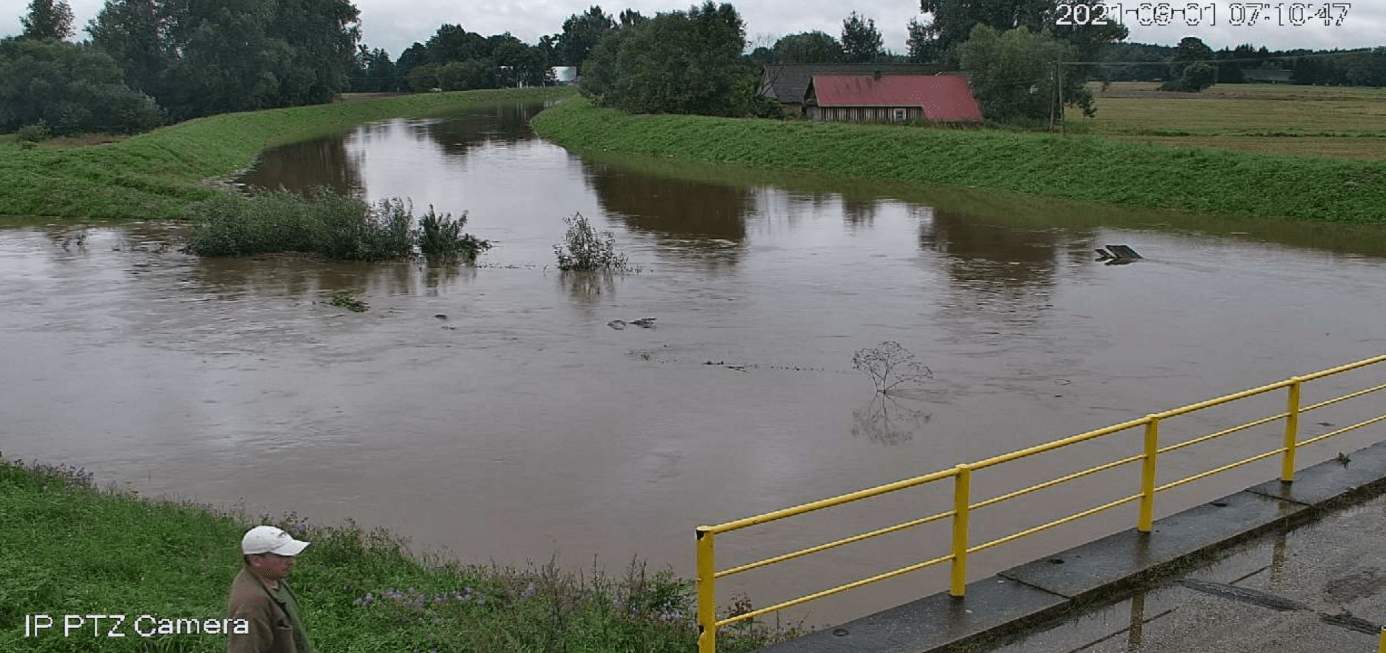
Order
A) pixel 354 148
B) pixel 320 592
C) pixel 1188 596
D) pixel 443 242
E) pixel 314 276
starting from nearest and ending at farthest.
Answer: pixel 1188 596 → pixel 320 592 → pixel 314 276 → pixel 443 242 → pixel 354 148

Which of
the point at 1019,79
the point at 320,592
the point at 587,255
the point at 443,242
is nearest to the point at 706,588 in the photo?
the point at 320,592

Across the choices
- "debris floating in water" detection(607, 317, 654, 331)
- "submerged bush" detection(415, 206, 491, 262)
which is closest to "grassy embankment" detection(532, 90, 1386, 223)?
"submerged bush" detection(415, 206, 491, 262)

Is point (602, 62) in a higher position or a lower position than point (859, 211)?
higher

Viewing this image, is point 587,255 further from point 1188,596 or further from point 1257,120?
point 1257,120

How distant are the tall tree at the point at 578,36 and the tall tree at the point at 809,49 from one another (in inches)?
2290

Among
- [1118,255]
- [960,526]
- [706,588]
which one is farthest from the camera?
[1118,255]

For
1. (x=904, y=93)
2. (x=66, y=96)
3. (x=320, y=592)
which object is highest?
(x=66, y=96)

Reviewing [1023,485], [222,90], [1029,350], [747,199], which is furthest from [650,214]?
[222,90]

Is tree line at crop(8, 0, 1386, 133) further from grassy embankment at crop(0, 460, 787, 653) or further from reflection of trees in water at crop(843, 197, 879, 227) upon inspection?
grassy embankment at crop(0, 460, 787, 653)

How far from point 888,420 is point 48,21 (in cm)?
8893

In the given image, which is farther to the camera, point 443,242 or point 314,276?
point 443,242

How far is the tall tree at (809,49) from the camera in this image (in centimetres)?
11462

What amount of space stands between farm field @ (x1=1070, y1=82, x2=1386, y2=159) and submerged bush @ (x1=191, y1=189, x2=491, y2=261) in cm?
2846

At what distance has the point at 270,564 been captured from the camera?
4.87 meters
